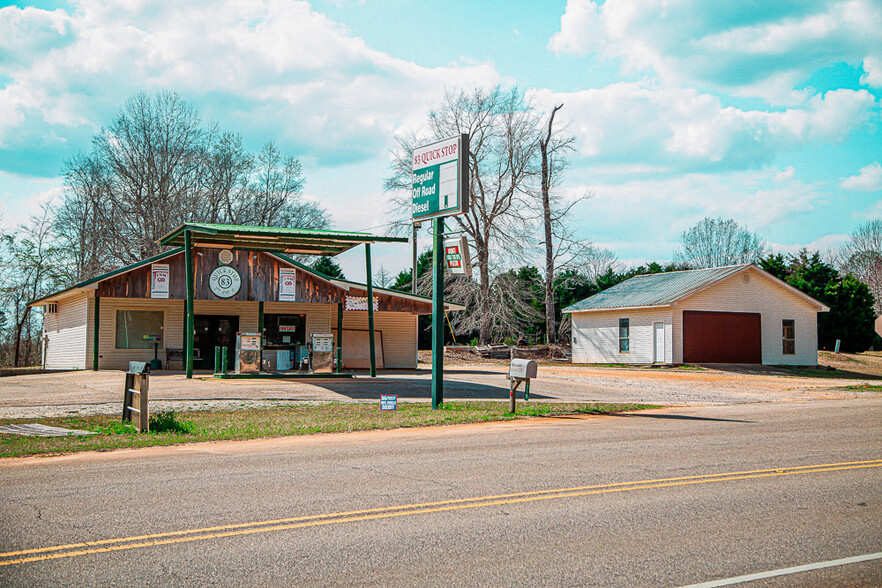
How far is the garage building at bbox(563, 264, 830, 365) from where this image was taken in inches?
1390

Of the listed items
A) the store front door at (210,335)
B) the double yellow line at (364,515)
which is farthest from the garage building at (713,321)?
the double yellow line at (364,515)

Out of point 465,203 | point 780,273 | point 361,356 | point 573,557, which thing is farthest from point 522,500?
point 780,273

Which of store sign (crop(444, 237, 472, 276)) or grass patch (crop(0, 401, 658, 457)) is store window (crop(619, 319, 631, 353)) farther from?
store sign (crop(444, 237, 472, 276))

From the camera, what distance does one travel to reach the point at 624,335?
127 feet

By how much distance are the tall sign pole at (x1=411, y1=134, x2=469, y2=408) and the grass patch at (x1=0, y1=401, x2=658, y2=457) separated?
4.39 feet

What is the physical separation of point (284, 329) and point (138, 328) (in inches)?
224

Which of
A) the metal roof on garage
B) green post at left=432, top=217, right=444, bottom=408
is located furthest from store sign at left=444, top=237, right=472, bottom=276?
the metal roof on garage

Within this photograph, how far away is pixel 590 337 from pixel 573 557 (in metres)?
36.8

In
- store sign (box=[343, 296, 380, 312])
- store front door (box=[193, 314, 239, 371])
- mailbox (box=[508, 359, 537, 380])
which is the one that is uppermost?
store sign (box=[343, 296, 380, 312])

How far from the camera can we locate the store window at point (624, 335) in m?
38.2

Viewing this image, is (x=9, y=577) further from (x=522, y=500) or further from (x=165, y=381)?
(x=165, y=381)

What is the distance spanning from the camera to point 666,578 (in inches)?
190

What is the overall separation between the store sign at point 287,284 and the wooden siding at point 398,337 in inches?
241

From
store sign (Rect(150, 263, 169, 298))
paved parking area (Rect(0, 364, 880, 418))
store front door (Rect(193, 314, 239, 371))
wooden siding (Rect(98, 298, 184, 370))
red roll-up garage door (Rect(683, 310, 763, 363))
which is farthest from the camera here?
red roll-up garage door (Rect(683, 310, 763, 363))
